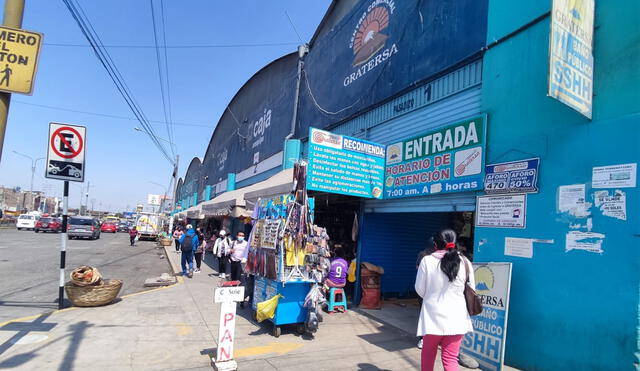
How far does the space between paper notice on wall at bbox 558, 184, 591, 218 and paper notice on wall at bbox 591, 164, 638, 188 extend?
0.17m

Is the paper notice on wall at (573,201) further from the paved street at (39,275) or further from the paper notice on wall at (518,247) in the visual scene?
the paved street at (39,275)

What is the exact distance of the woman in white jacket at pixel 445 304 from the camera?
12.1 ft

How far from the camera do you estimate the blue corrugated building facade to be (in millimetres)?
4086

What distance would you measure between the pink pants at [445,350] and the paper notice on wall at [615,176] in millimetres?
2364

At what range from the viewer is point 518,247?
199 inches

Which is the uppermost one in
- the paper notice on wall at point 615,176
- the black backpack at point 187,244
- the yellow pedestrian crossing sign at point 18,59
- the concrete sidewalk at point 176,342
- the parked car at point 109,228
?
the yellow pedestrian crossing sign at point 18,59

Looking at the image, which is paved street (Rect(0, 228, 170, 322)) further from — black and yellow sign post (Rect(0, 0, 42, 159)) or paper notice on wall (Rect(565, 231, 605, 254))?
paper notice on wall (Rect(565, 231, 605, 254))

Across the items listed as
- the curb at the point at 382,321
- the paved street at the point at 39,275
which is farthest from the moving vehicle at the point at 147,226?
the curb at the point at 382,321

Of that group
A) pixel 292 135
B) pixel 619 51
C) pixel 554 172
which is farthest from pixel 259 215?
pixel 292 135

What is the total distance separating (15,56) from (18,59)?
0.04 meters

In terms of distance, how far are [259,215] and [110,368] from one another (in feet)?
11.5

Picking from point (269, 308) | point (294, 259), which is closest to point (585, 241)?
point (294, 259)

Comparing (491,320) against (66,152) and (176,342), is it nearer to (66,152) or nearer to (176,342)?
(176,342)

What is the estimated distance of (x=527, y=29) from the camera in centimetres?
534
